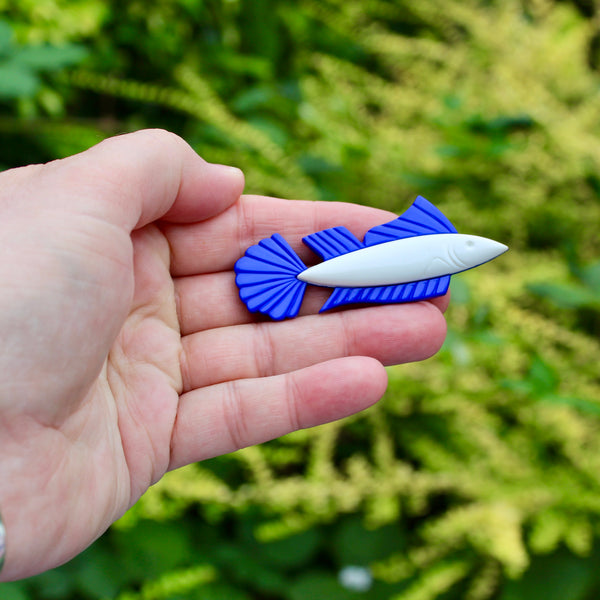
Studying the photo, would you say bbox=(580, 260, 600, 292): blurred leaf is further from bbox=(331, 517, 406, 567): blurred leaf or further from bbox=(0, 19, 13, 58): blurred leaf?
bbox=(0, 19, 13, 58): blurred leaf

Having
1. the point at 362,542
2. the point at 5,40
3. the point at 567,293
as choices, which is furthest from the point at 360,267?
the point at 5,40

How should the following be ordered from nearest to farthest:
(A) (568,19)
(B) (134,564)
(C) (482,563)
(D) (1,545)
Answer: (D) (1,545) → (B) (134,564) → (C) (482,563) → (A) (568,19)

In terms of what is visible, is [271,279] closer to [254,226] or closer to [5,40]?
[254,226]

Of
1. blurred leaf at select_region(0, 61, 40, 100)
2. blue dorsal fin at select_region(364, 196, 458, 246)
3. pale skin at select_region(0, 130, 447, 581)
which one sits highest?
blurred leaf at select_region(0, 61, 40, 100)

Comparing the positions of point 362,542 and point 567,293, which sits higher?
point 567,293

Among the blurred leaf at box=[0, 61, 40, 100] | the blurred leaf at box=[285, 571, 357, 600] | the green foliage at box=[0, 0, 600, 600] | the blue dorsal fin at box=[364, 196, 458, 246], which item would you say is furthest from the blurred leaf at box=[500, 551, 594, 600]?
the blurred leaf at box=[0, 61, 40, 100]

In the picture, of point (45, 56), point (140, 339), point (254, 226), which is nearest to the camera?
point (140, 339)

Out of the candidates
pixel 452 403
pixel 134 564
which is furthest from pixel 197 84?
pixel 134 564

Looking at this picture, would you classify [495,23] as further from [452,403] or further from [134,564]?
[134,564]
